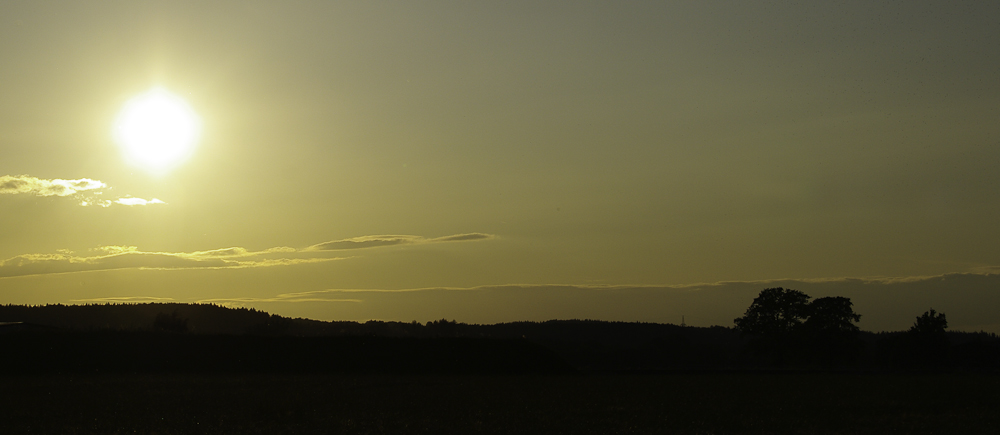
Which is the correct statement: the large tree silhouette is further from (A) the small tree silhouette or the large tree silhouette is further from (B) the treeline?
(A) the small tree silhouette

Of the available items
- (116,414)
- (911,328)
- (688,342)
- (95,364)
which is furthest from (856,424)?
(688,342)

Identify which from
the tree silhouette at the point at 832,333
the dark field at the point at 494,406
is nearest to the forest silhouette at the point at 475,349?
the tree silhouette at the point at 832,333

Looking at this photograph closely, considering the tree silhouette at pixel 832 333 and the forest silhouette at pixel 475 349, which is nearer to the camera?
the forest silhouette at pixel 475 349

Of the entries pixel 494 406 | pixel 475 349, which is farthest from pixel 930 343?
pixel 494 406

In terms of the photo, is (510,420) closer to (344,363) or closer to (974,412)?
(974,412)

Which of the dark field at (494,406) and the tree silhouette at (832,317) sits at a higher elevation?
the tree silhouette at (832,317)

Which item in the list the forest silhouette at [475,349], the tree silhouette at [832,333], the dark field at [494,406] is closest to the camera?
the dark field at [494,406]

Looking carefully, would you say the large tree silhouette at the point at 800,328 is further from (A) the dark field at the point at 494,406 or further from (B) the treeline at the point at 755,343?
(A) the dark field at the point at 494,406

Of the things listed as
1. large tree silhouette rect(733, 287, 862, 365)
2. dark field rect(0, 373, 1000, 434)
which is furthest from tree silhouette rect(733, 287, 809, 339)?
dark field rect(0, 373, 1000, 434)

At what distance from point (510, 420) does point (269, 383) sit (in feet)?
71.9

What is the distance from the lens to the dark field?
2438cm

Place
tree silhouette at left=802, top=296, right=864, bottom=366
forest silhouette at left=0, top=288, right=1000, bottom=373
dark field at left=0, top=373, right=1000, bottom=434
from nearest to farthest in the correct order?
dark field at left=0, top=373, right=1000, bottom=434, forest silhouette at left=0, top=288, right=1000, bottom=373, tree silhouette at left=802, top=296, right=864, bottom=366

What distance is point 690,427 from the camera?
81.6 ft

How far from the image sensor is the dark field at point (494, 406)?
80.0 feet
